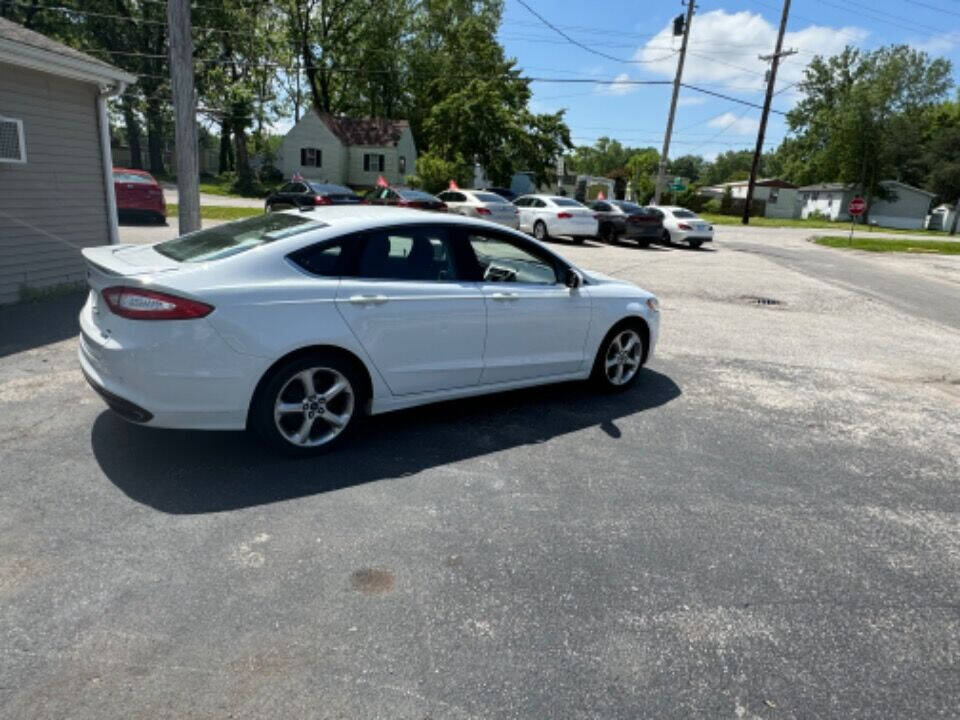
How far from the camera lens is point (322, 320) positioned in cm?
373

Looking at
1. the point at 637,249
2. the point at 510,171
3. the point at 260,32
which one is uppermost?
the point at 260,32

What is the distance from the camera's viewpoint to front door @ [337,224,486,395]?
3.94m

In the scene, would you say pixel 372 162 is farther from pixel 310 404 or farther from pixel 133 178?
pixel 310 404

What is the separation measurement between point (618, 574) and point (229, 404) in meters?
2.29

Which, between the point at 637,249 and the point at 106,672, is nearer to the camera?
the point at 106,672

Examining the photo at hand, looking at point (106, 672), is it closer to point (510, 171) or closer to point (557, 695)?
point (557, 695)

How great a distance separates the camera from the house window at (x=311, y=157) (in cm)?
4566

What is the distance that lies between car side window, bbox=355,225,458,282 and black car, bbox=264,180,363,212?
55.5ft

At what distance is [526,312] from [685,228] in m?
19.8

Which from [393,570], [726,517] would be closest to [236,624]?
[393,570]

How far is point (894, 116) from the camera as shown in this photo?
60.9 metres

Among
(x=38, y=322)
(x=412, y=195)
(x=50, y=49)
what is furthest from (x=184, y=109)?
(x=412, y=195)

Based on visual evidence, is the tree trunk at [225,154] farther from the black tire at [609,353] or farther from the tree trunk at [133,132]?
the black tire at [609,353]

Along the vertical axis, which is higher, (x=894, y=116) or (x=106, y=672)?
(x=894, y=116)
